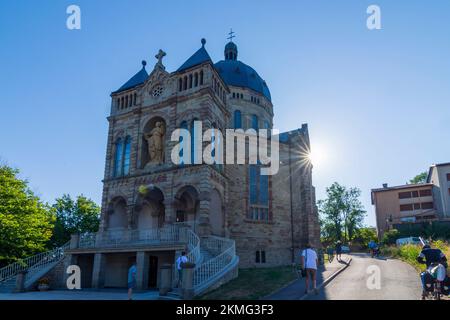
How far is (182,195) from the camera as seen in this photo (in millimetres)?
22453

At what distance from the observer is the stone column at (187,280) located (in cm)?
1196

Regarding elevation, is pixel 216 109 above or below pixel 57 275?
above

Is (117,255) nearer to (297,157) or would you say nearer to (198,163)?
(198,163)

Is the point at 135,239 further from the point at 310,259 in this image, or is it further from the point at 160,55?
the point at 160,55

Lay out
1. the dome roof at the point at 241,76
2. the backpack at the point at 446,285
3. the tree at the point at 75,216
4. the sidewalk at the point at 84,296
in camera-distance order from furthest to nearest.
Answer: the tree at the point at 75,216 → the dome roof at the point at 241,76 → the sidewalk at the point at 84,296 → the backpack at the point at 446,285

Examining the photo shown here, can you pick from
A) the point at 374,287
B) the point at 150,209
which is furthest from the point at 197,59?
the point at 374,287

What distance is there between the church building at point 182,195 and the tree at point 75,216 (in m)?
21.7

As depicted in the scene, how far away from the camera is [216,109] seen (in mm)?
24234

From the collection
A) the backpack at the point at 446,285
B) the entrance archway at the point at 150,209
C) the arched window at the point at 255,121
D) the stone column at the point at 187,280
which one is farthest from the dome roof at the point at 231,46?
the backpack at the point at 446,285

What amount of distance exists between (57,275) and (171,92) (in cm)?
1440

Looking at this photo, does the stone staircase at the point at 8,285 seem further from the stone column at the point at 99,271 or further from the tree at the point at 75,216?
the tree at the point at 75,216

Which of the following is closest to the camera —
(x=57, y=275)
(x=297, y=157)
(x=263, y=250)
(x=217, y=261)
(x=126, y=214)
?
(x=217, y=261)
